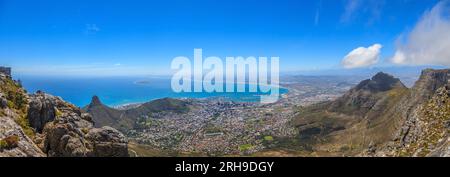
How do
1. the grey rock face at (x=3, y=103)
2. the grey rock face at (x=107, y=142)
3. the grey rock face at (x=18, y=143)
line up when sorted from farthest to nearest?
1. the grey rock face at (x=107, y=142)
2. the grey rock face at (x=3, y=103)
3. the grey rock face at (x=18, y=143)

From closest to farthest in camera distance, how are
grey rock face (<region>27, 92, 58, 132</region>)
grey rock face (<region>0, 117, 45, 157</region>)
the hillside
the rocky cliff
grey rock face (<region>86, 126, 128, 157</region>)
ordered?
grey rock face (<region>0, 117, 45, 157</region>)
the rocky cliff
grey rock face (<region>86, 126, 128, 157</region>)
grey rock face (<region>27, 92, 58, 132</region>)
the hillside

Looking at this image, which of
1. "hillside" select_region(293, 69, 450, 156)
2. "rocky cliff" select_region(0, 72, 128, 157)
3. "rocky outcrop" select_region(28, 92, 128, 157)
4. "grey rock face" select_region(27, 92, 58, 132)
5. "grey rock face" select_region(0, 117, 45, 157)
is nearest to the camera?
"grey rock face" select_region(0, 117, 45, 157)

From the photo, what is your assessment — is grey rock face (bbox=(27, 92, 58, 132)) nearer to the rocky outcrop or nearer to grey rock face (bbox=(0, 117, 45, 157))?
the rocky outcrop

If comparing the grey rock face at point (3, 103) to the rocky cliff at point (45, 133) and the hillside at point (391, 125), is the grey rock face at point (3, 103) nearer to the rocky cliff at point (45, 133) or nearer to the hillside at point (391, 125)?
the rocky cliff at point (45, 133)

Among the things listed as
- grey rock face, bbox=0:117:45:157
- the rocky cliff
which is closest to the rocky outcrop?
the rocky cliff

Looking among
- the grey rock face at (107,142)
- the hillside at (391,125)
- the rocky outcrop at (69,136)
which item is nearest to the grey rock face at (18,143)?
the rocky outcrop at (69,136)
